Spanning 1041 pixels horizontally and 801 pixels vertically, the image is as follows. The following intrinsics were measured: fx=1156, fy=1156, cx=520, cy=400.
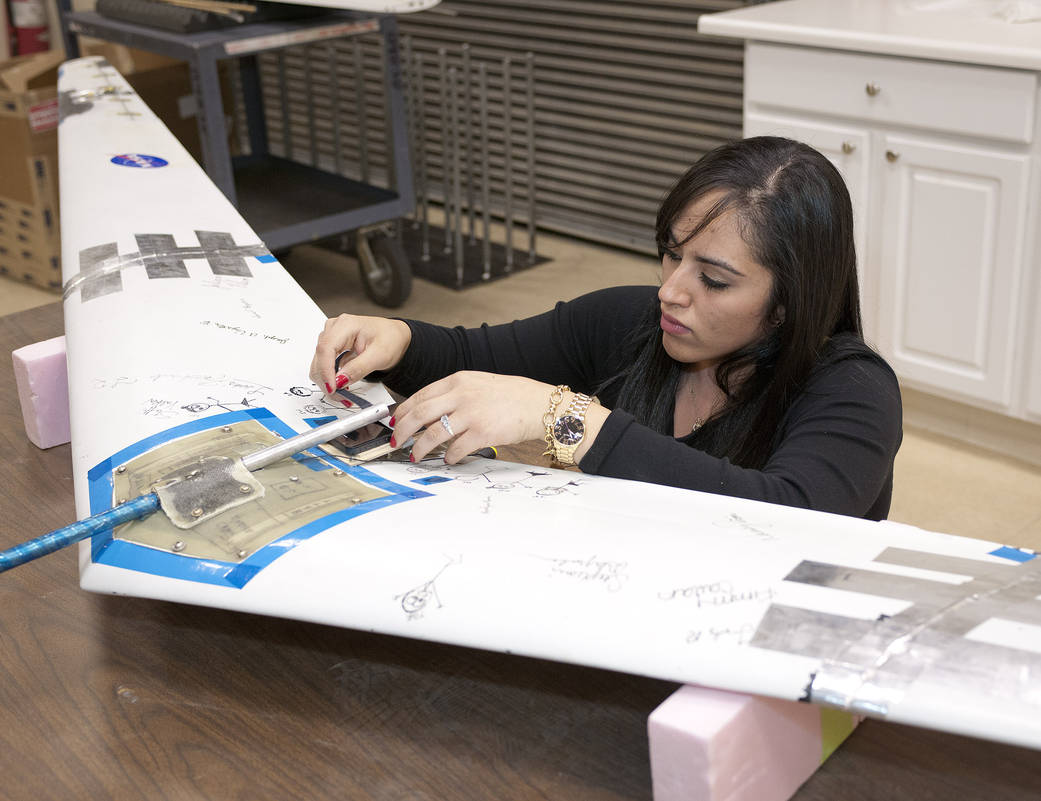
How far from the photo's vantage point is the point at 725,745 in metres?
0.79

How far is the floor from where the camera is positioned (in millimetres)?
2391

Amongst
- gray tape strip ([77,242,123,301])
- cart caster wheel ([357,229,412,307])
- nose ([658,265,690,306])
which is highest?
nose ([658,265,690,306])

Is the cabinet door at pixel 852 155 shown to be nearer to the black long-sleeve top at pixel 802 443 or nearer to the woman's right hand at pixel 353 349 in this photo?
the black long-sleeve top at pixel 802 443


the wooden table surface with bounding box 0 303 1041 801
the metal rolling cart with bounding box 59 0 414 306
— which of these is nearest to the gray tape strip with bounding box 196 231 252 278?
the wooden table surface with bounding box 0 303 1041 801

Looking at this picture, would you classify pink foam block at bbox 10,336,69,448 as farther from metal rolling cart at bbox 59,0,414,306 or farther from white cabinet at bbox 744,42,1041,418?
white cabinet at bbox 744,42,1041,418

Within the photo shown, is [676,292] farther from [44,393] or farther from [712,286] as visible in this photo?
[44,393]

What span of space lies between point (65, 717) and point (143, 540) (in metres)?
0.16

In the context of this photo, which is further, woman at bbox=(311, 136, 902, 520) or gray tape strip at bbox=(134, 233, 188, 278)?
gray tape strip at bbox=(134, 233, 188, 278)

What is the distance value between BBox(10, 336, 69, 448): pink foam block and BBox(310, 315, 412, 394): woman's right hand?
0.35 meters

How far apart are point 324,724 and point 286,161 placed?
331 centimetres

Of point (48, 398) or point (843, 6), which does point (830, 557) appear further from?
point (843, 6)

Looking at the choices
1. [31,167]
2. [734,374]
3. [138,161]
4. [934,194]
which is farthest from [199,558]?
[31,167]

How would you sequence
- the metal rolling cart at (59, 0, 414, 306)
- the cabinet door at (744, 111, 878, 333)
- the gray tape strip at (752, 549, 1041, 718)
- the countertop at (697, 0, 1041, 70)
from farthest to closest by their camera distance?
1. the metal rolling cart at (59, 0, 414, 306)
2. the cabinet door at (744, 111, 878, 333)
3. the countertop at (697, 0, 1041, 70)
4. the gray tape strip at (752, 549, 1041, 718)

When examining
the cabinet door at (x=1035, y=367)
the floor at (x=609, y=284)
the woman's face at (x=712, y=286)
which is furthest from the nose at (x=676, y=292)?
the cabinet door at (x=1035, y=367)
